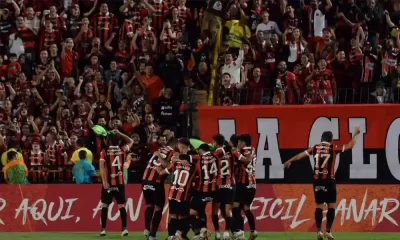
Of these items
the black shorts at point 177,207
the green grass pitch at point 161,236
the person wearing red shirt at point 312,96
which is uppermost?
the person wearing red shirt at point 312,96

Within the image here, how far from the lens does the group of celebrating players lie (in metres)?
21.1

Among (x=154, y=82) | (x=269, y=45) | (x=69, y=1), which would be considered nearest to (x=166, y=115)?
(x=154, y=82)

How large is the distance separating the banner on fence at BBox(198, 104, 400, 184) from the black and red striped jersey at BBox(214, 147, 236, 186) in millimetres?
4270

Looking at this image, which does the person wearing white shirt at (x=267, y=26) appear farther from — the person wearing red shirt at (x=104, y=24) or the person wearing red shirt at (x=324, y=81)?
the person wearing red shirt at (x=104, y=24)

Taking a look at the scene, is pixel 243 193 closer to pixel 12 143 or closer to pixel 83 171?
pixel 83 171

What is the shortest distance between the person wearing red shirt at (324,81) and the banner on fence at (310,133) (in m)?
0.87

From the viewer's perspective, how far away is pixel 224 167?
22328mm

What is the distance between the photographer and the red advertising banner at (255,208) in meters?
26.3

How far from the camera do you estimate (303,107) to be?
26.6 m

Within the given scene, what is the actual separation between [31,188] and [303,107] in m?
6.58

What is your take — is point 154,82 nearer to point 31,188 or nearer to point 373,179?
point 31,188

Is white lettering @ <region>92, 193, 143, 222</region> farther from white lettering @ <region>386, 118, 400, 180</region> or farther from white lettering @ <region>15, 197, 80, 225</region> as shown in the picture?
white lettering @ <region>386, 118, 400, 180</region>

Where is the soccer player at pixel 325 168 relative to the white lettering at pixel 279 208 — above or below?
above

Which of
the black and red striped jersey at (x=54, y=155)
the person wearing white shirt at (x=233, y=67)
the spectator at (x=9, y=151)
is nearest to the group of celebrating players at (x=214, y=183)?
the spectator at (x=9, y=151)
